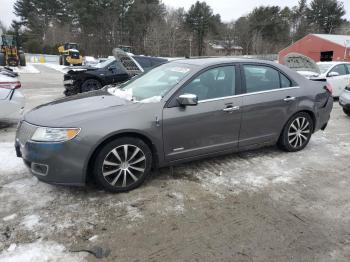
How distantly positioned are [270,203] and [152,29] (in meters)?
52.0

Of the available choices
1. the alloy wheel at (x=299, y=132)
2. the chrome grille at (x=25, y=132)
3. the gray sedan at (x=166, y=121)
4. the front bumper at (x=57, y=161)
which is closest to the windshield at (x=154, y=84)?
the gray sedan at (x=166, y=121)

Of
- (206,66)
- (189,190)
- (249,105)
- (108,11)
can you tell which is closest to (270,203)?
(189,190)

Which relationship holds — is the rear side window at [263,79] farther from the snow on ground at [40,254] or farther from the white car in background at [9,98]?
the white car in background at [9,98]

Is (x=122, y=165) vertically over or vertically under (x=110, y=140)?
under

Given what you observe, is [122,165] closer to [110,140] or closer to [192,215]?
[110,140]

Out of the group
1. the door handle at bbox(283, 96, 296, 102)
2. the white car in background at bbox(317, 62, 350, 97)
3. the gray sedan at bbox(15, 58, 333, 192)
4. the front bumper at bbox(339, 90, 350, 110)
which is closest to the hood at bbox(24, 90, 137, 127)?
the gray sedan at bbox(15, 58, 333, 192)

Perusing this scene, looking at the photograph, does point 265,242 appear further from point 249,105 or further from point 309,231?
point 249,105

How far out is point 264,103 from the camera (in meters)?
4.68

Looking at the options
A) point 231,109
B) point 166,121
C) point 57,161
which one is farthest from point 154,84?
point 57,161

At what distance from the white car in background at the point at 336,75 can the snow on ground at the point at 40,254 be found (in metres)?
10.3

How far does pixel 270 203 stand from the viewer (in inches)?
144

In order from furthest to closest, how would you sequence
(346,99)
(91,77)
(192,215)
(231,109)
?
1. (91,77)
2. (346,99)
3. (231,109)
4. (192,215)

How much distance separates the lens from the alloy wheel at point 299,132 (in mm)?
5156

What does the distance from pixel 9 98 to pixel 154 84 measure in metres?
3.68
